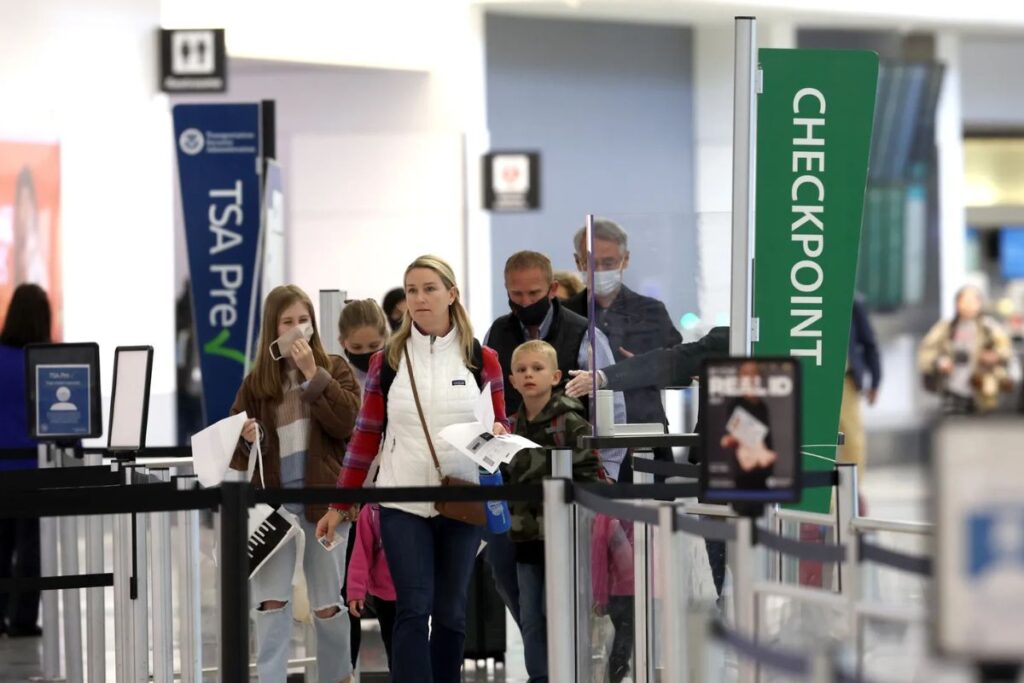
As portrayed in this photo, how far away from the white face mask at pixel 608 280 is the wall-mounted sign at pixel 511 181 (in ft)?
31.3

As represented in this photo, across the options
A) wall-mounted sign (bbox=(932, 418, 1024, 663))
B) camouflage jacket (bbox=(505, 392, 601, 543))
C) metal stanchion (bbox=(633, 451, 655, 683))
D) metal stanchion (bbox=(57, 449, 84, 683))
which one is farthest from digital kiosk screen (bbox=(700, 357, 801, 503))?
metal stanchion (bbox=(57, 449, 84, 683))

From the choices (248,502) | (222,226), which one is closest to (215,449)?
(248,502)

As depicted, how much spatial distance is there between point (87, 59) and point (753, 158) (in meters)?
8.75

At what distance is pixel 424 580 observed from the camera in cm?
541

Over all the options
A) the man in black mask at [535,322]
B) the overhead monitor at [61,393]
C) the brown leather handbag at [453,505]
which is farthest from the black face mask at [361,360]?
the brown leather handbag at [453,505]

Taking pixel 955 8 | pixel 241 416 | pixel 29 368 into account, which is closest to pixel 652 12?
pixel 955 8

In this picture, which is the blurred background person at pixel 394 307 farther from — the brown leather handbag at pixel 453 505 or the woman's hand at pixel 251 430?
the brown leather handbag at pixel 453 505

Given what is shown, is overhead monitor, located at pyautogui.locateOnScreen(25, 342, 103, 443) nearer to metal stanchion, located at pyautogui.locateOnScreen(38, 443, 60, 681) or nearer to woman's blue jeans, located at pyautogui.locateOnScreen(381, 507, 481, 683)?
metal stanchion, located at pyautogui.locateOnScreen(38, 443, 60, 681)

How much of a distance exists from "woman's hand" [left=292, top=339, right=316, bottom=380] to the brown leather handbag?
0.72 metres

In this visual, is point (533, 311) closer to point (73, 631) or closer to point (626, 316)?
point (626, 316)

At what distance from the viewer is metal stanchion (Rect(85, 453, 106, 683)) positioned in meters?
6.31

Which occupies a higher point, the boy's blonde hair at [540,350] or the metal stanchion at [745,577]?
the boy's blonde hair at [540,350]

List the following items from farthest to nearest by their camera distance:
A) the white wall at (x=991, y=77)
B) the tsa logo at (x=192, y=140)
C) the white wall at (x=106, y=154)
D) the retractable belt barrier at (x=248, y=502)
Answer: the white wall at (x=991, y=77) < the white wall at (x=106, y=154) < the tsa logo at (x=192, y=140) < the retractable belt barrier at (x=248, y=502)

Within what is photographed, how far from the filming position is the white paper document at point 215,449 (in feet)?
18.7
